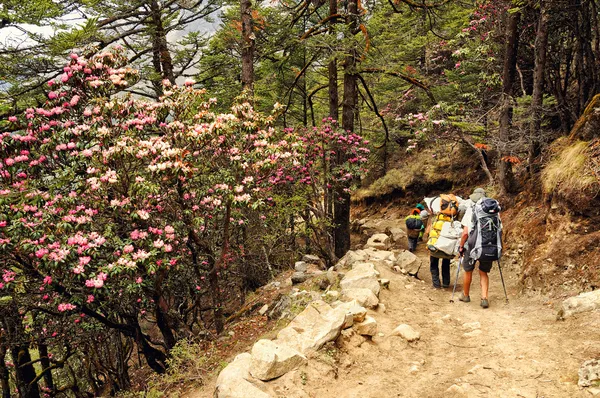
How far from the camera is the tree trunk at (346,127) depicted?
1000cm

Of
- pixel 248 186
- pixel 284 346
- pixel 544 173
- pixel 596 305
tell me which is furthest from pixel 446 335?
pixel 544 173

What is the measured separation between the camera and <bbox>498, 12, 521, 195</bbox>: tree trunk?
A: 9281 mm

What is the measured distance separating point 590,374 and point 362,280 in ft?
11.2

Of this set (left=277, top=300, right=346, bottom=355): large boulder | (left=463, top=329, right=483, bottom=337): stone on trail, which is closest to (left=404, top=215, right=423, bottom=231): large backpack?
(left=463, top=329, right=483, bottom=337): stone on trail

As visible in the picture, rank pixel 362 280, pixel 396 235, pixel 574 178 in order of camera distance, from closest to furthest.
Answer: pixel 574 178 < pixel 362 280 < pixel 396 235

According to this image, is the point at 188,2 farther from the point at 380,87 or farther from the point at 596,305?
the point at 596,305

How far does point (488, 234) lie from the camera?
20.4 feet

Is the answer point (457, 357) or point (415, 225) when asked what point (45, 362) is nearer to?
point (457, 357)

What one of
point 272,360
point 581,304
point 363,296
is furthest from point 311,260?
point 581,304

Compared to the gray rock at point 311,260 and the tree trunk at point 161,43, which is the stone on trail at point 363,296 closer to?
the gray rock at point 311,260

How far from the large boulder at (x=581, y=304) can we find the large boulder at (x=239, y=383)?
13.3 ft

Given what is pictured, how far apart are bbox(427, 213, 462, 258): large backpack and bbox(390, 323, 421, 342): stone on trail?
7.68 feet

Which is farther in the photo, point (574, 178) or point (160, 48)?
point (160, 48)

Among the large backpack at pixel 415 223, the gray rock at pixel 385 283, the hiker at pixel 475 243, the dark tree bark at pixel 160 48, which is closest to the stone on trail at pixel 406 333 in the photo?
the gray rock at pixel 385 283
